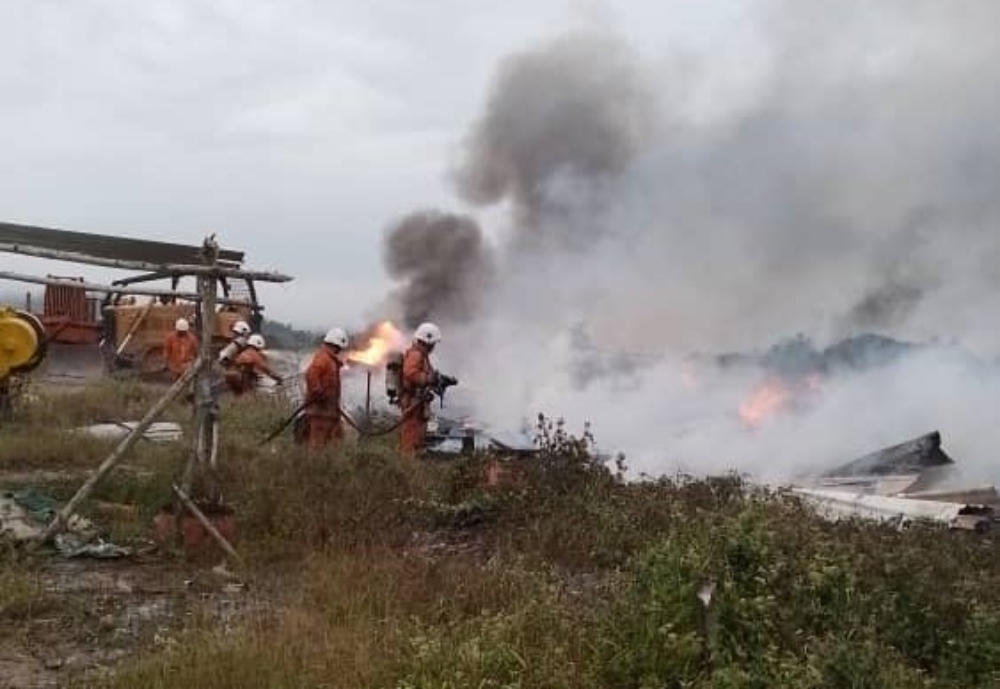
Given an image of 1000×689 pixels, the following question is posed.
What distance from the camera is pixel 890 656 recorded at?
15.5 feet

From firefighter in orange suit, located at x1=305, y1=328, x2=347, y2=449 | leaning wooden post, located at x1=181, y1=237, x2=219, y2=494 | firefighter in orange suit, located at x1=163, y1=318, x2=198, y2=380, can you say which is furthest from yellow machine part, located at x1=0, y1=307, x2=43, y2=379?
firefighter in orange suit, located at x1=163, y1=318, x2=198, y2=380

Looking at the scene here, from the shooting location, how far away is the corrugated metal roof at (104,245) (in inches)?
604

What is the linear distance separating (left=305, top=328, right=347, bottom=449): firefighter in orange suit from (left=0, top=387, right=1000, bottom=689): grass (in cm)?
290

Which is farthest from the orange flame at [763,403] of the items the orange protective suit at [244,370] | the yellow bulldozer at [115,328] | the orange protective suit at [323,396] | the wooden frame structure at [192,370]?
the yellow bulldozer at [115,328]

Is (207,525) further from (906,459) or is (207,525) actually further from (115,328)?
(115,328)

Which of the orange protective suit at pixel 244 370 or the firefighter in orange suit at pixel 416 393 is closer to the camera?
the firefighter in orange suit at pixel 416 393

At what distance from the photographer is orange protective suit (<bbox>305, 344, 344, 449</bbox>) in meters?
11.2

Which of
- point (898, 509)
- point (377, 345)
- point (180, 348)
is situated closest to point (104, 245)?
point (180, 348)

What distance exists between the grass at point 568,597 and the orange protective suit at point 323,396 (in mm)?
2903

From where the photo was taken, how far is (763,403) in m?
15.3

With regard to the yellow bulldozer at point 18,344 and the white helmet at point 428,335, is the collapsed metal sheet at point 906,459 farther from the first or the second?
the yellow bulldozer at point 18,344

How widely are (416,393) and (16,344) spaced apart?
13.9 ft

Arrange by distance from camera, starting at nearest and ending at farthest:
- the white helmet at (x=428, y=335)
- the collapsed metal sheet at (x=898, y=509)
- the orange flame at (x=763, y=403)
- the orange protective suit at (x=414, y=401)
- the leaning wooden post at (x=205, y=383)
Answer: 1. the leaning wooden post at (x=205, y=383)
2. the collapsed metal sheet at (x=898, y=509)
3. the orange protective suit at (x=414, y=401)
4. the white helmet at (x=428, y=335)
5. the orange flame at (x=763, y=403)

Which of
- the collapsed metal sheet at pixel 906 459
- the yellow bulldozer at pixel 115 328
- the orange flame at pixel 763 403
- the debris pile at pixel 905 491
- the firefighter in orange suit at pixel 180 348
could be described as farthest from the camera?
the yellow bulldozer at pixel 115 328
